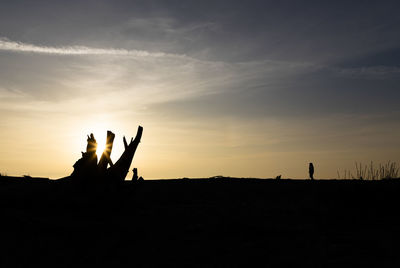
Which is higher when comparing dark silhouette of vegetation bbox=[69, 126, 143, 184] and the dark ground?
dark silhouette of vegetation bbox=[69, 126, 143, 184]

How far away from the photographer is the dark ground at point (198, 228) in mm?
7148

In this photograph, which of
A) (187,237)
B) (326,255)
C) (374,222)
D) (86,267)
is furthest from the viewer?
(374,222)

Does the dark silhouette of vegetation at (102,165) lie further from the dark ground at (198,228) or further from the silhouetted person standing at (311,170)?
the silhouetted person standing at (311,170)

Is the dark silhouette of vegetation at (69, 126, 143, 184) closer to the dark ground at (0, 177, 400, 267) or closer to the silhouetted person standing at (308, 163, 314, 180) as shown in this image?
the dark ground at (0, 177, 400, 267)

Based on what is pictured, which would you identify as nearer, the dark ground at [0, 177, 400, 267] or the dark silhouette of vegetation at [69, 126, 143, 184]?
the dark ground at [0, 177, 400, 267]

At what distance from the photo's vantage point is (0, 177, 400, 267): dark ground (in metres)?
7.15

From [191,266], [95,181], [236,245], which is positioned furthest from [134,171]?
[191,266]

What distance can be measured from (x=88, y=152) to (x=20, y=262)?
465 cm

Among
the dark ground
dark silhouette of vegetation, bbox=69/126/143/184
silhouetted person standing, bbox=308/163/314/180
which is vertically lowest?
the dark ground

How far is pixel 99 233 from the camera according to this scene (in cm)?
895

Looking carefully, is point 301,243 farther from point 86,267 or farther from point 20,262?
point 20,262

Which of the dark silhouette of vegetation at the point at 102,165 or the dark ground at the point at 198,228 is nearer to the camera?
the dark ground at the point at 198,228

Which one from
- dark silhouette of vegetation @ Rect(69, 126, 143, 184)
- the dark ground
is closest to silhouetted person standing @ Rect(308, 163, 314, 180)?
the dark ground

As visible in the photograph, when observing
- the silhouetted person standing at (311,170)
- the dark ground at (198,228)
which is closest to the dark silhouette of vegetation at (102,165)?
the dark ground at (198,228)
